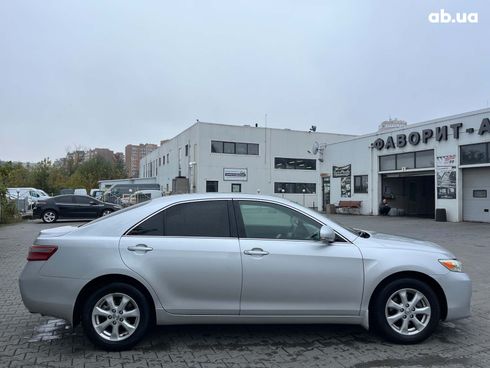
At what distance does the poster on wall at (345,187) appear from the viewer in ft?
99.9

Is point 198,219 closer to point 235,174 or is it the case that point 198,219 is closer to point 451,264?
point 451,264

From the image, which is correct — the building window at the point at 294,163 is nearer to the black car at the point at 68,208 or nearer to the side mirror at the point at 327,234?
the black car at the point at 68,208

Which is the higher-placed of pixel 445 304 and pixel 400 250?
pixel 400 250

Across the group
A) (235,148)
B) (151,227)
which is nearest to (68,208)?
(151,227)

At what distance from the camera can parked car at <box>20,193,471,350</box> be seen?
440 centimetres

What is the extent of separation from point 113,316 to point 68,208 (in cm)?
1905

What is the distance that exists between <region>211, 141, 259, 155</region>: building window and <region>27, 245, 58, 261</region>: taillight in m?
37.6

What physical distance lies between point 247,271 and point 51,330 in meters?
2.50

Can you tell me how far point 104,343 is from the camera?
437cm

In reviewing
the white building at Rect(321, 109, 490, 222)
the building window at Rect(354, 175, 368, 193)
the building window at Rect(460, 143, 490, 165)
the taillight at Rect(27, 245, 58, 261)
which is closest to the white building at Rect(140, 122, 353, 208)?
the white building at Rect(321, 109, 490, 222)

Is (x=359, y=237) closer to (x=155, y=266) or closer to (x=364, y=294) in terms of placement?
(x=364, y=294)

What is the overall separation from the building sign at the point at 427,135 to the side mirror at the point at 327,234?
1892cm

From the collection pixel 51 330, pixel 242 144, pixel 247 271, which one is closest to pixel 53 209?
pixel 51 330

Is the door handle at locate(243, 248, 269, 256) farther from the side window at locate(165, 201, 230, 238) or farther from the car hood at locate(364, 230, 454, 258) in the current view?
the car hood at locate(364, 230, 454, 258)
